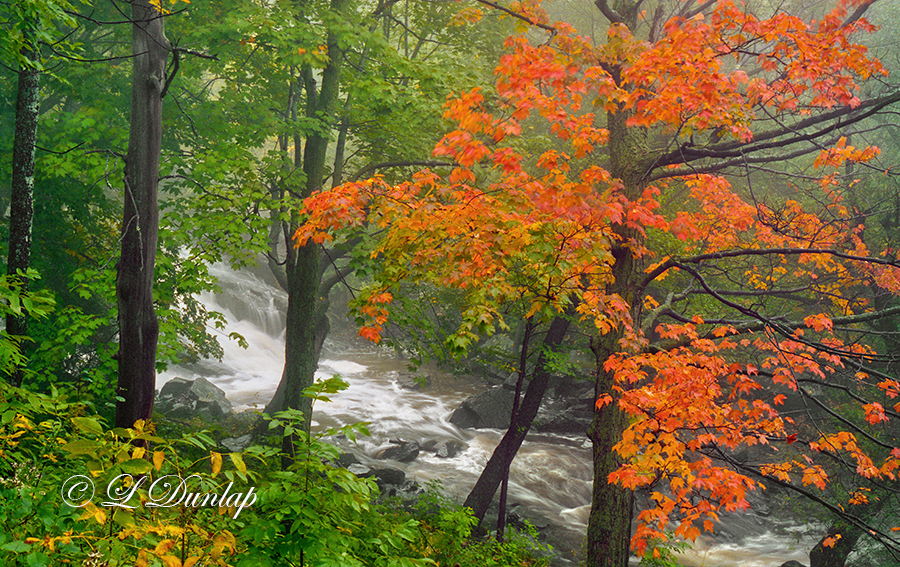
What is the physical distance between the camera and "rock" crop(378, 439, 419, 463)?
49.5 feet

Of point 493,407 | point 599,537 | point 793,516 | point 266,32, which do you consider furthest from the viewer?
point 493,407

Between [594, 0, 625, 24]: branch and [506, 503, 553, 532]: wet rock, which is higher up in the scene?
[594, 0, 625, 24]: branch

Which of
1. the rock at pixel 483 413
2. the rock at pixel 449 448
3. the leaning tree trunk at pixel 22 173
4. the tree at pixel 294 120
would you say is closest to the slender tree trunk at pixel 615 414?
the tree at pixel 294 120

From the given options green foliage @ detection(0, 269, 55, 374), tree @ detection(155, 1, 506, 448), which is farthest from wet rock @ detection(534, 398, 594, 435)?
green foliage @ detection(0, 269, 55, 374)

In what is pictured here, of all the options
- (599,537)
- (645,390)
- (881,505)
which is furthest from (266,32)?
(881,505)

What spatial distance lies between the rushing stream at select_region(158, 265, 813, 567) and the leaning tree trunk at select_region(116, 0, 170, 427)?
911 centimetres

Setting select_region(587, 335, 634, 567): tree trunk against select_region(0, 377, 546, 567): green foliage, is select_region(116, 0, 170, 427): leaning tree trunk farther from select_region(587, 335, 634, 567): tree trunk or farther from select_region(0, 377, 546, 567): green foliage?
select_region(587, 335, 634, 567): tree trunk

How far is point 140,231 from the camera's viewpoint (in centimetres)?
559

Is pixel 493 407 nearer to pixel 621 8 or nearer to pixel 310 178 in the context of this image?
pixel 310 178

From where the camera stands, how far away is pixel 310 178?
10227mm

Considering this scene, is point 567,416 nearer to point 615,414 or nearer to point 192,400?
point 192,400

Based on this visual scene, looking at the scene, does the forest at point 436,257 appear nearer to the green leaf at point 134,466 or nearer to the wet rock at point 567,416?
the green leaf at point 134,466

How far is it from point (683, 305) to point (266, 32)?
1252cm

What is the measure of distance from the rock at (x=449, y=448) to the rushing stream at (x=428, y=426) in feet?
0.59
